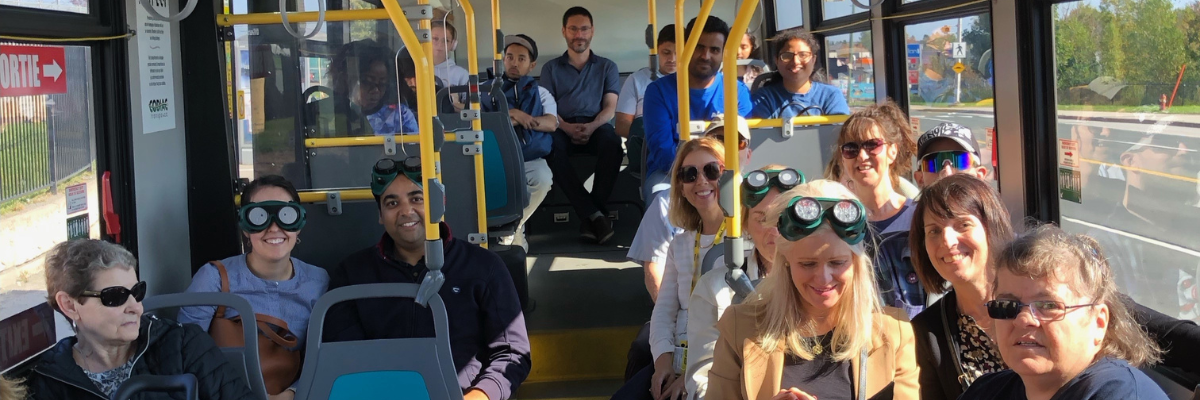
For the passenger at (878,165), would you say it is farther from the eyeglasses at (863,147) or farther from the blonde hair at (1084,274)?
the blonde hair at (1084,274)

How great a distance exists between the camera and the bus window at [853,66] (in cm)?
575

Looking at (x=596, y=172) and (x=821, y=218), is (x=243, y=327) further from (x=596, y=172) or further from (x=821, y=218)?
(x=596, y=172)


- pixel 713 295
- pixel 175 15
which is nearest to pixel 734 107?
pixel 713 295

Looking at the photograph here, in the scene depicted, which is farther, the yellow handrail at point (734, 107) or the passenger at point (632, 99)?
the passenger at point (632, 99)

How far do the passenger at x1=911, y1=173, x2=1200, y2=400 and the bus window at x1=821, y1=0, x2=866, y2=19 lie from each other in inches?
141

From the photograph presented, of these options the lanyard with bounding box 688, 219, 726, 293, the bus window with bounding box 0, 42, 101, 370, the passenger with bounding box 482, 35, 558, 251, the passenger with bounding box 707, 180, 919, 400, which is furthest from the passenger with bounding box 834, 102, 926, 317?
the passenger with bounding box 482, 35, 558, 251

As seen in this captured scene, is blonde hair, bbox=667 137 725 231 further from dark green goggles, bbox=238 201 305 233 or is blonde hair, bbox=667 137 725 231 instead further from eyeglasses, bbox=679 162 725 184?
dark green goggles, bbox=238 201 305 233

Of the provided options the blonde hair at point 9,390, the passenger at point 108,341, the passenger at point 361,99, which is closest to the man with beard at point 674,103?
the passenger at point 361,99

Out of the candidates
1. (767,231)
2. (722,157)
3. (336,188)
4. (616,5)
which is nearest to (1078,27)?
(722,157)

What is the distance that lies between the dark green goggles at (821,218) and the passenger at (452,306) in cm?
133

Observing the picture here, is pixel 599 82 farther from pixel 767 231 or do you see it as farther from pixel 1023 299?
pixel 1023 299

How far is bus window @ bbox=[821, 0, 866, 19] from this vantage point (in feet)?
19.6

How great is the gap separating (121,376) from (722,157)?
71.7 inches

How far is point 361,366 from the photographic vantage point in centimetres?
290
